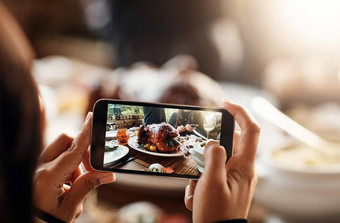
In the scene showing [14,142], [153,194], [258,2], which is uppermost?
[258,2]

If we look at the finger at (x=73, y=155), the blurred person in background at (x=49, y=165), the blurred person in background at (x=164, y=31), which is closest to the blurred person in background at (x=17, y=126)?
the blurred person in background at (x=49, y=165)

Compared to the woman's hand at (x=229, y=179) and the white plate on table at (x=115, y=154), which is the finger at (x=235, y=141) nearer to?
the woman's hand at (x=229, y=179)

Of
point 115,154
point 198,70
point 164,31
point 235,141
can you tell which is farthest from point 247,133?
point 164,31

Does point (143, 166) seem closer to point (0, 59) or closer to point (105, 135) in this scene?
point (105, 135)

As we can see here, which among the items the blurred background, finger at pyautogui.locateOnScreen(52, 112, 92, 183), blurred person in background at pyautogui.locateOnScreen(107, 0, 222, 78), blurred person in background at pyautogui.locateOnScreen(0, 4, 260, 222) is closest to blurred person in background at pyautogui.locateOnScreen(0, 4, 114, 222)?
blurred person in background at pyautogui.locateOnScreen(0, 4, 260, 222)

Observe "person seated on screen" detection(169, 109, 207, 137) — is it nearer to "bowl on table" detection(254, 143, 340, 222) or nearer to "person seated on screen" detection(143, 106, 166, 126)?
"person seated on screen" detection(143, 106, 166, 126)

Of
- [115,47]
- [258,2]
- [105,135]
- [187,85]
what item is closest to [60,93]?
[115,47]
